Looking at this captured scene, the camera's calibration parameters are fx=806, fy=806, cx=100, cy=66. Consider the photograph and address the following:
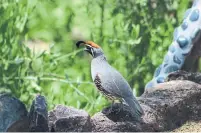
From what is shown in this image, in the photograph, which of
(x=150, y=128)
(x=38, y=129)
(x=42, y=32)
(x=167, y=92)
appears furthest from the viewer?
(x=42, y=32)

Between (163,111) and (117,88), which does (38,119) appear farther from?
(163,111)

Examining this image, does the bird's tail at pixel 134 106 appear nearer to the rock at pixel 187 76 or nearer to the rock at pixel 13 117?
the rock at pixel 13 117

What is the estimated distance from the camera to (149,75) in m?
5.15

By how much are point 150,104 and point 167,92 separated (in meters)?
0.14

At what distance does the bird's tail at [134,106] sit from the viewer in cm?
297

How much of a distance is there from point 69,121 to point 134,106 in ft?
1.10

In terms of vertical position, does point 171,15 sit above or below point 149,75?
above

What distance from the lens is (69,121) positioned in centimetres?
273

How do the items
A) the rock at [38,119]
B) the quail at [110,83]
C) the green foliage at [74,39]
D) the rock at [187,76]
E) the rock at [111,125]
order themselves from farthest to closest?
the green foliage at [74,39]
the rock at [187,76]
the quail at [110,83]
the rock at [111,125]
the rock at [38,119]

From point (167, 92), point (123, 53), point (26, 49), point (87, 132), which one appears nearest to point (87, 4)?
point (123, 53)

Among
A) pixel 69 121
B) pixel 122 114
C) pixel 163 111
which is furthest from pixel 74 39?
pixel 69 121

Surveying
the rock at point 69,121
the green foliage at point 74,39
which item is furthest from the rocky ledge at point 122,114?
the green foliage at point 74,39

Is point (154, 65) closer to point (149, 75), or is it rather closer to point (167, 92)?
point (149, 75)

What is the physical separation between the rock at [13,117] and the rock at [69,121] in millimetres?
95
